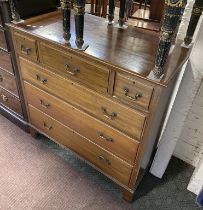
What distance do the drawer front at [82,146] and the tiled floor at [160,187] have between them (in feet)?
0.58

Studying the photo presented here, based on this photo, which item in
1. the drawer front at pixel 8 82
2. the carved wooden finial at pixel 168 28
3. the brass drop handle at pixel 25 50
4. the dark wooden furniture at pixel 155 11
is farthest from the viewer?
the dark wooden furniture at pixel 155 11

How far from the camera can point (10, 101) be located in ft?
5.99

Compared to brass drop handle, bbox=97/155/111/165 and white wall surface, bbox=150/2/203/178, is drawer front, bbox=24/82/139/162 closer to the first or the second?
brass drop handle, bbox=97/155/111/165

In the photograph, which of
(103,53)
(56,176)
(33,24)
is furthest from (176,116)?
(33,24)

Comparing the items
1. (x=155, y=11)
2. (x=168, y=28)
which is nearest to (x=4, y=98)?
(x=168, y=28)

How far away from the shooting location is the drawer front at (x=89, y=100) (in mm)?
1107

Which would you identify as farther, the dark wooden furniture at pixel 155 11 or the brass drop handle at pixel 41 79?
the dark wooden furniture at pixel 155 11

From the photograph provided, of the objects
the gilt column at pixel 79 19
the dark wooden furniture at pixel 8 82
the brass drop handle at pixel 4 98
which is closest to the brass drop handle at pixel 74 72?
the gilt column at pixel 79 19

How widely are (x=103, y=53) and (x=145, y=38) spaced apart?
314mm

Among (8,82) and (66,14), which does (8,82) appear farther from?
(66,14)

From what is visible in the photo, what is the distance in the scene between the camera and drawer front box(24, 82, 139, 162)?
1220mm

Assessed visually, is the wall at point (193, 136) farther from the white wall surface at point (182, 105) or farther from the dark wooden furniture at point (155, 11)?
the dark wooden furniture at point (155, 11)

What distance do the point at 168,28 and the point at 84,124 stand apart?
2.49 feet

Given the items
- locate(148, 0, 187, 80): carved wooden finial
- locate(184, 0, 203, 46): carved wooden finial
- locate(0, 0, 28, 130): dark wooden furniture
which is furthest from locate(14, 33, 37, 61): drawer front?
locate(184, 0, 203, 46): carved wooden finial
